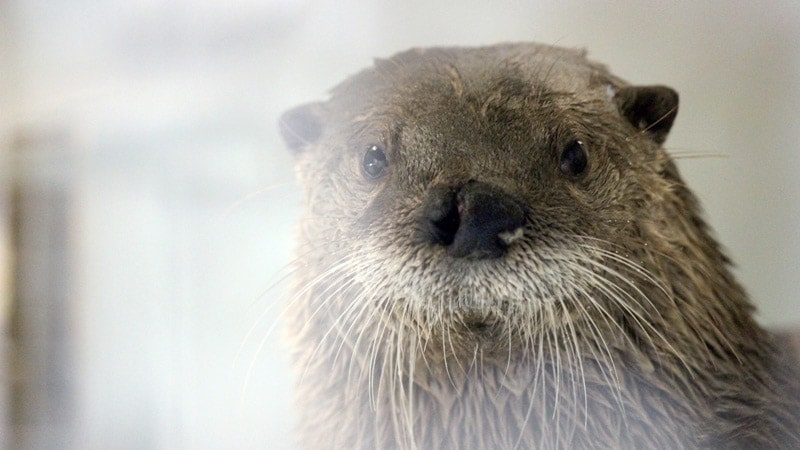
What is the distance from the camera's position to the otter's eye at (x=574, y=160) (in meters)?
0.98

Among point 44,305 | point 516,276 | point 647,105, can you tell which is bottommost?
point 44,305

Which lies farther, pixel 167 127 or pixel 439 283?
pixel 167 127

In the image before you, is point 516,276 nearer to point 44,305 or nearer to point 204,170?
point 204,170

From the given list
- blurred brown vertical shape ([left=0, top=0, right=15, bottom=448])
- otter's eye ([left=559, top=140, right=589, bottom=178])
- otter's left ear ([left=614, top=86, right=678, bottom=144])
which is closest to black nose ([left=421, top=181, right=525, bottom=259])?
otter's eye ([left=559, top=140, right=589, bottom=178])

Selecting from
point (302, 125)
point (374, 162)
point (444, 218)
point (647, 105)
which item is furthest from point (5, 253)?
point (647, 105)

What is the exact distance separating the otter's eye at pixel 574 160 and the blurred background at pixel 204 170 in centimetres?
21

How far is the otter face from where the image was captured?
88cm

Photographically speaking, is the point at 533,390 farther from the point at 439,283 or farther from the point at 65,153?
the point at 65,153

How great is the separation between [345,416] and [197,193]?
0.45 meters

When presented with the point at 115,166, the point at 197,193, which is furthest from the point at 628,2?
the point at 115,166

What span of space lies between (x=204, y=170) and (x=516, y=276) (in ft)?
1.95

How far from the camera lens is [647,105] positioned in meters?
1.11

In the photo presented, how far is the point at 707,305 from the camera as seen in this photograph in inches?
44.4

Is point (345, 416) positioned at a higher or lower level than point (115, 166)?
lower
